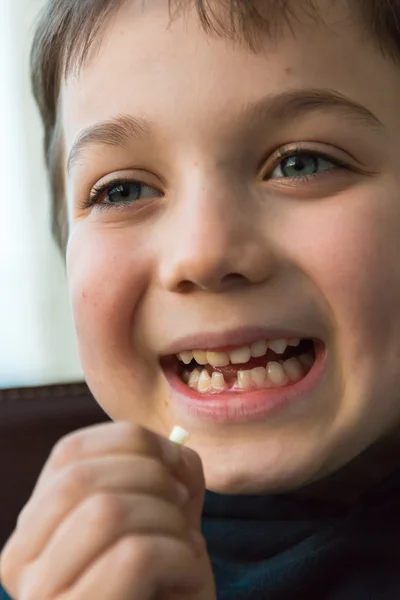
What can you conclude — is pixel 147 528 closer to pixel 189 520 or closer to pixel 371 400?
pixel 189 520

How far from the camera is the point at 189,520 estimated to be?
0.44 meters

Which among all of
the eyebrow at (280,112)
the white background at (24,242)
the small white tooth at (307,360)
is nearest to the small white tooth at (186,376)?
the small white tooth at (307,360)

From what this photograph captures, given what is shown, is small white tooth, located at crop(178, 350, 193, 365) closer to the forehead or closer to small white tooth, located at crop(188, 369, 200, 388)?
small white tooth, located at crop(188, 369, 200, 388)

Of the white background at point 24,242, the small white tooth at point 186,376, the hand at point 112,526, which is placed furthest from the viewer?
the white background at point 24,242

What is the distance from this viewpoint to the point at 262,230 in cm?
53

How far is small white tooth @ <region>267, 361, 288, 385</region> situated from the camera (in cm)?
56

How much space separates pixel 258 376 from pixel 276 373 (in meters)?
0.02

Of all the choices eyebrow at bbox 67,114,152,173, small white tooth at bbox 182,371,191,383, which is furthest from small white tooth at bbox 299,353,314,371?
eyebrow at bbox 67,114,152,173

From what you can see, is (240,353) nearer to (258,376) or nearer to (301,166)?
(258,376)

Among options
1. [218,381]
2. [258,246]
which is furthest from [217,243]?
[218,381]

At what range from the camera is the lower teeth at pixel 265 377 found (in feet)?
1.84

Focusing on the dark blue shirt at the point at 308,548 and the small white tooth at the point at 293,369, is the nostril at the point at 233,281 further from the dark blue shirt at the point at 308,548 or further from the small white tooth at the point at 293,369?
the dark blue shirt at the point at 308,548

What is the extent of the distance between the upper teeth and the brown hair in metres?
0.24

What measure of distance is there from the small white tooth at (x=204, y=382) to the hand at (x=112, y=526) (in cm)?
14
